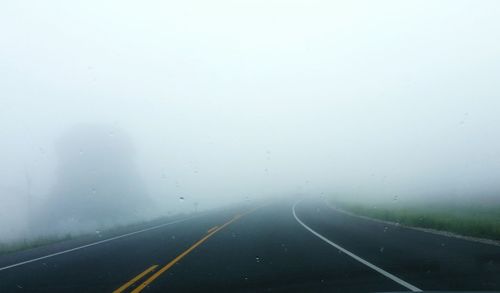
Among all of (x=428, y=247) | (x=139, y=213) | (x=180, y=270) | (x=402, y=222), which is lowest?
(x=139, y=213)

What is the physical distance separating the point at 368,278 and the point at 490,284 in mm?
1908

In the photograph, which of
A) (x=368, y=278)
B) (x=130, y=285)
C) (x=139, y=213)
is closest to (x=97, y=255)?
(x=130, y=285)

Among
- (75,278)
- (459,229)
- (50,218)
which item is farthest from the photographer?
(50,218)

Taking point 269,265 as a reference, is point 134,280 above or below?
above

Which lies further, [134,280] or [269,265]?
[269,265]

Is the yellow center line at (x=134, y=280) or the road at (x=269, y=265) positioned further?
the yellow center line at (x=134, y=280)

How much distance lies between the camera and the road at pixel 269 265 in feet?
28.6

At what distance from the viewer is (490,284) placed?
793 centimetres

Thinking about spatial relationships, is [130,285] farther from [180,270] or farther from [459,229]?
[459,229]

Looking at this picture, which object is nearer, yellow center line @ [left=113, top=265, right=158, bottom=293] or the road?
the road

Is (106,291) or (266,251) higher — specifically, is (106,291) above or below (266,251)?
above

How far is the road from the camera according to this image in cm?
872

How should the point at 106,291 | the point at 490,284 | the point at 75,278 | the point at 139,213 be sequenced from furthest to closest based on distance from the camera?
the point at 139,213, the point at 75,278, the point at 106,291, the point at 490,284

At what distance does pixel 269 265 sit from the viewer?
10945mm
